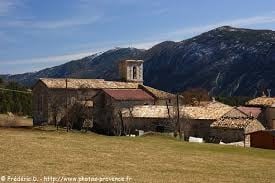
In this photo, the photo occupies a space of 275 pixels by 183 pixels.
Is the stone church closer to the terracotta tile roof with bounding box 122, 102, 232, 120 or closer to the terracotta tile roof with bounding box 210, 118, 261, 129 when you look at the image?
the terracotta tile roof with bounding box 122, 102, 232, 120

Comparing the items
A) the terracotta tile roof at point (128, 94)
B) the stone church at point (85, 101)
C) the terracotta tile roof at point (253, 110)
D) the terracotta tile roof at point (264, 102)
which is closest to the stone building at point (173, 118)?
the stone church at point (85, 101)

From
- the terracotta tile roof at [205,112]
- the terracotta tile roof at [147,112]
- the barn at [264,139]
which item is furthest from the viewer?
the terracotta tile roof at [147,112]

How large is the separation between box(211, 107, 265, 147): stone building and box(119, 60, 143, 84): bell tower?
24.3 m

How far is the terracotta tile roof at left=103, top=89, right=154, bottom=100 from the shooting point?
7021 cm

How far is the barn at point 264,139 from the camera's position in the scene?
51.5m

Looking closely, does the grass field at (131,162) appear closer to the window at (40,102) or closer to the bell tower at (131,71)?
the window at (40,102)

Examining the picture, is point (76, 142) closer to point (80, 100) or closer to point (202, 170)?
point (202, 170)

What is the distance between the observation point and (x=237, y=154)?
37750 millimetres

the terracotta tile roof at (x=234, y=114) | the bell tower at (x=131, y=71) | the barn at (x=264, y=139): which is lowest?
the barn at (x=264, y=139)

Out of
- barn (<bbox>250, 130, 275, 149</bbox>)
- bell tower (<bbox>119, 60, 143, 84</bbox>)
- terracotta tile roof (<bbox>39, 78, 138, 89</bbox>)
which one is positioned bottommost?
barn (<bbox>250, 130, 275, 149</bbox>)

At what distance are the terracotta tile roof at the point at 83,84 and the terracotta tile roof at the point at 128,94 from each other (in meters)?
2.18

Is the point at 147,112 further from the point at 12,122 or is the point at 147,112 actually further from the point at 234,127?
the point at 12,122

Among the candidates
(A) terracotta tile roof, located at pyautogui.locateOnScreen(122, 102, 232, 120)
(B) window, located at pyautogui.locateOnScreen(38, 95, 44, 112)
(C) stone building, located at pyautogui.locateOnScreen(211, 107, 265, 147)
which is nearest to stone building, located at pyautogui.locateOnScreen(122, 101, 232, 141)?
(A) terracotta tile roof, located at pyautogui.locateOnScreen(122, 102, 232, 120)

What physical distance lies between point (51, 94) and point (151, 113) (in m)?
14.6
